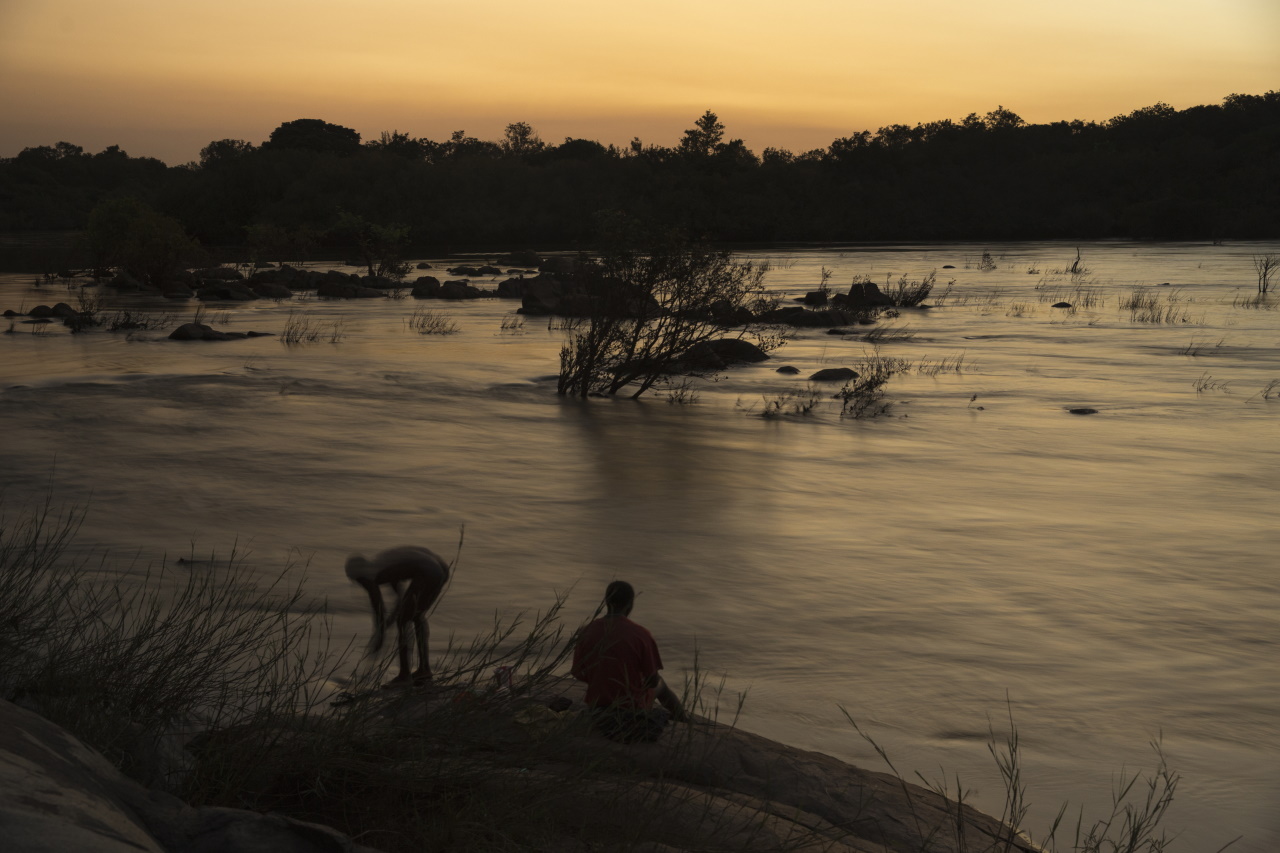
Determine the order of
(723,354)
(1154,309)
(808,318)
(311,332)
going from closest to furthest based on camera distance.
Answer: (723,354)
(311,332)
(808,318)
(1154,309)

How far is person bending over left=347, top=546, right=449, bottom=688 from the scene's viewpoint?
5.08 m

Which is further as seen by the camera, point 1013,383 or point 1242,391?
point 1013,383

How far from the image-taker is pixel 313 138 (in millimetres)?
134125

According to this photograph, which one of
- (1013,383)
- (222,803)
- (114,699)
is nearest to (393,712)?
(222,803)

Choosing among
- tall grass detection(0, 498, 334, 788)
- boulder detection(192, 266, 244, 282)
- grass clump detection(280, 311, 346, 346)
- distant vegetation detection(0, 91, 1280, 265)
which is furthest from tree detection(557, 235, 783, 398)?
distant vegetation detection(0, 91, 1280, 265)

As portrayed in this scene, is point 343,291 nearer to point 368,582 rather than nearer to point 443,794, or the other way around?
point 368,582

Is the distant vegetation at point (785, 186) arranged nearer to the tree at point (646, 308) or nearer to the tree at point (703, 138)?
the tree at point (703, 138)

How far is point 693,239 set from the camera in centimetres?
1972

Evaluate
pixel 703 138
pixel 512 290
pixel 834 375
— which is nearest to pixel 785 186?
pixel 703 138

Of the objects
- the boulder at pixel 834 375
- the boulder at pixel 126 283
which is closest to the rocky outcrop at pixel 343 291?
the boulder at pixel 126 283

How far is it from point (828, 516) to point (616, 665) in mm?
6775

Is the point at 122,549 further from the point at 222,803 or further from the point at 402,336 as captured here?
the point at 402,336

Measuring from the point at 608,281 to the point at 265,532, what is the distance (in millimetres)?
10225

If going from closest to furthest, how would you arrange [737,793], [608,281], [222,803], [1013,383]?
[222,803] < [737,793] < [608,281] < [1013,383]
